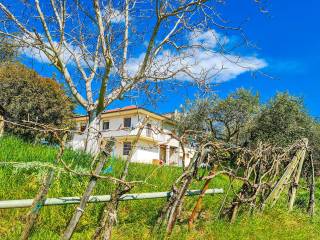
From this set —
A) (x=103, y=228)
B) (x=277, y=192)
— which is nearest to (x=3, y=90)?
(x=277, y=192)

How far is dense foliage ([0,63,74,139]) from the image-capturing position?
32.1 meters

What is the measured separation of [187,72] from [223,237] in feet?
30.5

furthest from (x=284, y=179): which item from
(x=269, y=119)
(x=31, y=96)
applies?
(x=269, y=119)

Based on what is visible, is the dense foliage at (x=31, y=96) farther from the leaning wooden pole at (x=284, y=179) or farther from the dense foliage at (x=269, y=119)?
the leaning wooden pole at (x=284, y=179)

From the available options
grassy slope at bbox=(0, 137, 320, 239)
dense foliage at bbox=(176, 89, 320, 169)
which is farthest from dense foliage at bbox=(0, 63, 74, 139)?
grassy slope at bbox=(0, 137, 320, 239)

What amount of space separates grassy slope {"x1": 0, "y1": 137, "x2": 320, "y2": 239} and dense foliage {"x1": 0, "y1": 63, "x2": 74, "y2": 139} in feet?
86.4

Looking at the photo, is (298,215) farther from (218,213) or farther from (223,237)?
(223,237)

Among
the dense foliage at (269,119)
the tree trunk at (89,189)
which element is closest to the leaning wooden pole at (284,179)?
the tree trunk at (89,189)

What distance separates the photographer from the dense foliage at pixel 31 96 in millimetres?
32125

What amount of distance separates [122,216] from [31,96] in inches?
1153

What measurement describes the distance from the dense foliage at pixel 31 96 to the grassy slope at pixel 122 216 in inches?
1036

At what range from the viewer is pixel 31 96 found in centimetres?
3250

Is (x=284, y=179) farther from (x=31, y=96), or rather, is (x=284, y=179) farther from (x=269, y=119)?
(x=269, y=119)

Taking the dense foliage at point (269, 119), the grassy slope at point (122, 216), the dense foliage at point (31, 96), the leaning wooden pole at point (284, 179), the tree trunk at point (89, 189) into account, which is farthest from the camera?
the dense foliage at point (269, 119)
